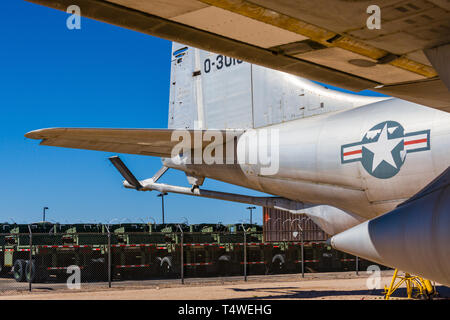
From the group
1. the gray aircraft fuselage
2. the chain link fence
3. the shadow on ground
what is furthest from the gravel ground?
the gray aircraft fuselage

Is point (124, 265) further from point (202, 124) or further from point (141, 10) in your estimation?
point (141, 10)

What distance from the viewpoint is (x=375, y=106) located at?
13.0 m

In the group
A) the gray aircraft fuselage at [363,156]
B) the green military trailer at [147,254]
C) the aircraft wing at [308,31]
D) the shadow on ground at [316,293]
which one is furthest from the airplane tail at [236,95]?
the aircraft wing at [308,31]

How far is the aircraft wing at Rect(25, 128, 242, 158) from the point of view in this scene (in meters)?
11.6

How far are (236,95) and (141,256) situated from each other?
482 inches

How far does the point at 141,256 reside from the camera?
26.7 m

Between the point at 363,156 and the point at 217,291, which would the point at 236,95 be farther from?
A: the point at 217,291

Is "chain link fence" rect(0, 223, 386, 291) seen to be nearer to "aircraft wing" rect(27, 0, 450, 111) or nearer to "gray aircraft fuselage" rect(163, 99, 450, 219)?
"gray aircraft fuselage" rect(163, 99, 450, 219)

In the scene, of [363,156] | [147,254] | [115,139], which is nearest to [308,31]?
[363,156]

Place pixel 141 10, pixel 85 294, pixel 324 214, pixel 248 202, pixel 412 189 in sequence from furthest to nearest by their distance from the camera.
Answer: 1. pixel 85 294
2. pixel 248 202
3. pixel 324 214
4. pixel 412 189
5. pixel 141 10

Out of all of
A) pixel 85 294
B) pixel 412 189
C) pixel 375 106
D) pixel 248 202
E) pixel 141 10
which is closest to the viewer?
pixel 141 10

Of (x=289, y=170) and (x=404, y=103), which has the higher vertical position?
(x=404, y=103)

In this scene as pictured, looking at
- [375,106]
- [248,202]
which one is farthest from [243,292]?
[375,106]

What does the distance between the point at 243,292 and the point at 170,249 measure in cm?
856
